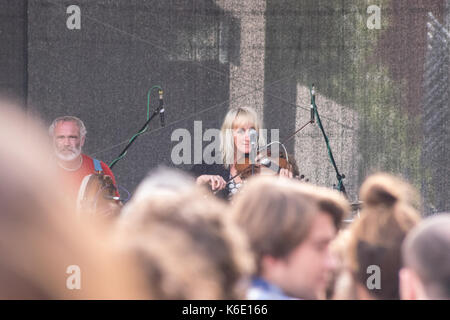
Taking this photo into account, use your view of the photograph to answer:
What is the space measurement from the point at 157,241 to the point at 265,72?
4934 millimetres

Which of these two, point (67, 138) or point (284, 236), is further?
point (67, 138)

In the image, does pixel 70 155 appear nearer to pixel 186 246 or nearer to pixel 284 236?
pixel 284 236

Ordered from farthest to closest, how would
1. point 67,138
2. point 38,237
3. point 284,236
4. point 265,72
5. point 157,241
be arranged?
point 265,72, point 67,138, point 284,236, point 157,241, point 38,237

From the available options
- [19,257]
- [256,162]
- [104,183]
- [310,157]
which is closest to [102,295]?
[19,257]

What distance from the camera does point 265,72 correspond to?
5.67 metres

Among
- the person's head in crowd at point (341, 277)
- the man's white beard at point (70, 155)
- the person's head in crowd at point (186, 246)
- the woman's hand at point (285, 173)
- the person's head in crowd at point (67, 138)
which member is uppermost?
the person's head in crowd at point (67, 138)

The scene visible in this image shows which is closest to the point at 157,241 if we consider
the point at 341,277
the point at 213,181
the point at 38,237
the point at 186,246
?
the point at 186,246

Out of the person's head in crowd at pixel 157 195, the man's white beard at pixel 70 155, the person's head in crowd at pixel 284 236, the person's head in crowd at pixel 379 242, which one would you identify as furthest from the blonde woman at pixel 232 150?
the person's head in crowd at pixel 157 195

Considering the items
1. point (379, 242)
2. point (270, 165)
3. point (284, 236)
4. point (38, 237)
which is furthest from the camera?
point (270, 165)

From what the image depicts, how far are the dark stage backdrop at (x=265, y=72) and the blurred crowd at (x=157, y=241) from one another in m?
4.22

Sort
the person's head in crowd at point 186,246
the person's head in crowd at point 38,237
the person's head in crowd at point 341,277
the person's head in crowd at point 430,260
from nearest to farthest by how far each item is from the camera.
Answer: the person's head in crowd at point 38,237
the person's head in crowd at point 186,246
the person's head in crowd at point 430,260
the person's head in crowd at point 341,277

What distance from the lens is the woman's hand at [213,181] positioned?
13.2 feet

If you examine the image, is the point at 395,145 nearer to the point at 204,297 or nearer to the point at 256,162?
the point at 256,162

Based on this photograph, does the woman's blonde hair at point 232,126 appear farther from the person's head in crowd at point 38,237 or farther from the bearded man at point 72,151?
the person's head in crowd at point 38,237
